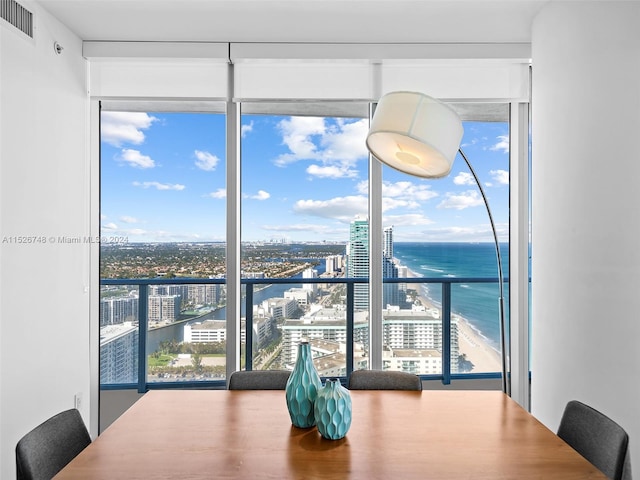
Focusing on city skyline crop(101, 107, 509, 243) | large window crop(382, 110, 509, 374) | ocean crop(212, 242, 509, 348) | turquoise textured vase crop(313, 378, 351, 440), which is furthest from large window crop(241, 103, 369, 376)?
turquoise textured vase crop(313, 378, 351, 440)

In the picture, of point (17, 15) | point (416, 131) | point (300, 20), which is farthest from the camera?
point (300, 20)

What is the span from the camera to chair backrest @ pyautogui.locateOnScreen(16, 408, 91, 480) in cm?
151

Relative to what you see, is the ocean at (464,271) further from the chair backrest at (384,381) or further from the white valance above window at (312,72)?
the chair backrest at (384,381)

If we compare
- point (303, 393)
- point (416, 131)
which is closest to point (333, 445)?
point (303, 393)

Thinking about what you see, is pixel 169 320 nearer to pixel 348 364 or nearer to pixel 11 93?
pixel 348 364

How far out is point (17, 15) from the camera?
252cm

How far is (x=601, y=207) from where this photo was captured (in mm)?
2289

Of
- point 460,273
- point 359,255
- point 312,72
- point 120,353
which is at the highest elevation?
point 312,72

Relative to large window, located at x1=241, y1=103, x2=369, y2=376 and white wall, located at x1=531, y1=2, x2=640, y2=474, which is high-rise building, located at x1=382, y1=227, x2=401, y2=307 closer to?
large window, located at x1=241, y1=103, x2=369, y2=376

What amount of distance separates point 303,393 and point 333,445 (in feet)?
0.71

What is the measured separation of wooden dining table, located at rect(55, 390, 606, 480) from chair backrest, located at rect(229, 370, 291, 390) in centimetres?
26

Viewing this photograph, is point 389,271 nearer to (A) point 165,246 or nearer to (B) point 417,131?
(A) point 165,246

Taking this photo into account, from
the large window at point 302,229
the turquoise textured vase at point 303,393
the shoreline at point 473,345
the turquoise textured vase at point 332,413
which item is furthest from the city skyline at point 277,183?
the turquoise textured vase at point 332,413

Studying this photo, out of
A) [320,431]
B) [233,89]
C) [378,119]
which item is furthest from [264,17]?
[320,431]
